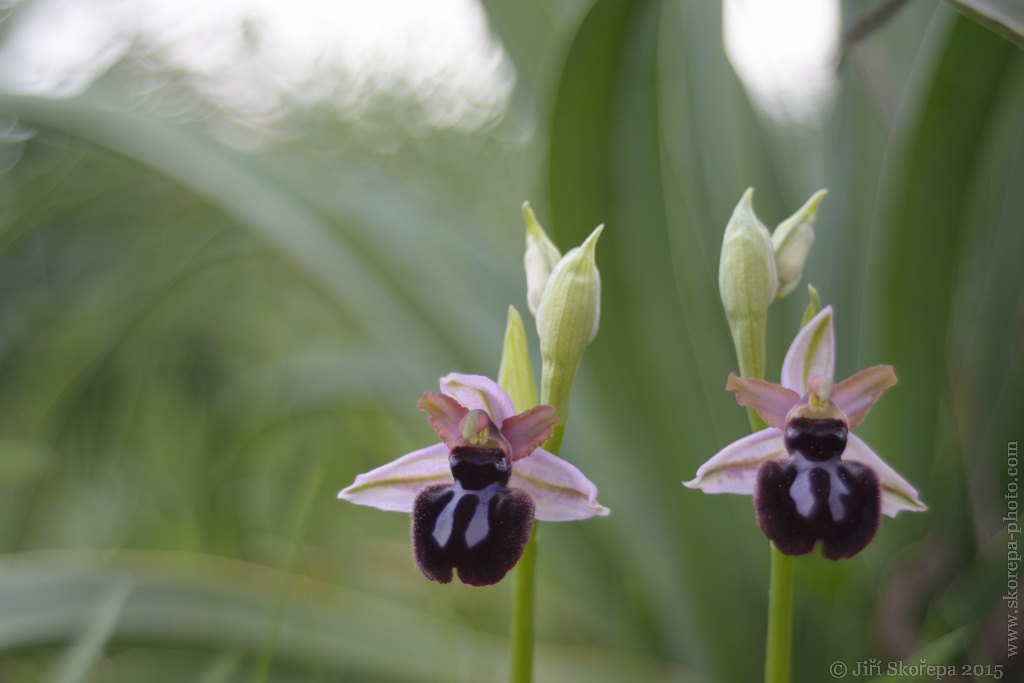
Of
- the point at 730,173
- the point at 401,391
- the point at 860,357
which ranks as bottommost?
the point at 860,357

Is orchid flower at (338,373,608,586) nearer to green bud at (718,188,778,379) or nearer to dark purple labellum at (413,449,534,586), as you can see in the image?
dark purple labellum at (413,449,534,586)

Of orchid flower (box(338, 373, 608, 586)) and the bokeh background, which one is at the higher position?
the bokeh background

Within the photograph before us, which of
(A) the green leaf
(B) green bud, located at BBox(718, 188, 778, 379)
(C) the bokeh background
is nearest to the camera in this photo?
(A) the green leaf

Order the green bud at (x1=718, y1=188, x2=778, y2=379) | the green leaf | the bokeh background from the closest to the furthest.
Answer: the green leaf < the green bud at (x1=718, y1=188, x2=778, y2=379) < the bokeh background

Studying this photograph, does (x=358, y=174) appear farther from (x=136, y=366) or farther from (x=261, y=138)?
(x=136, y=366)

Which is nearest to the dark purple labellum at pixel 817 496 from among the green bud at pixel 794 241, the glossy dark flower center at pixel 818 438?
the glossy dark flower center at pixel 818 438

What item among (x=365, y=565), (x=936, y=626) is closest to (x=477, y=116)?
(x=365, y=565)

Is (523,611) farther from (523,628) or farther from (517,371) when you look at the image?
(517,371)

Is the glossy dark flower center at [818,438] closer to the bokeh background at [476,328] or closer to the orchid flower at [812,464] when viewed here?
the orchid flower at [812,464]

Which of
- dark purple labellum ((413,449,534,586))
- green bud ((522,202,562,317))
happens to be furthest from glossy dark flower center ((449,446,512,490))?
green bud ((522,202,562,317))
